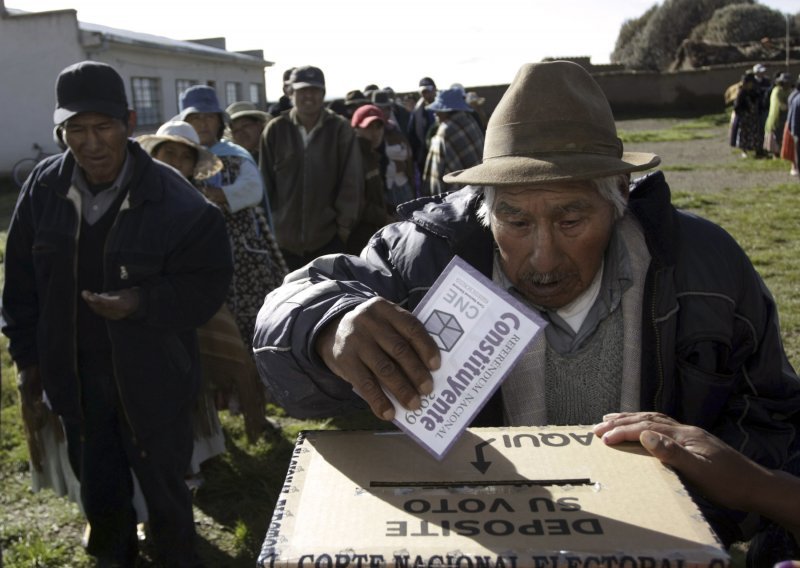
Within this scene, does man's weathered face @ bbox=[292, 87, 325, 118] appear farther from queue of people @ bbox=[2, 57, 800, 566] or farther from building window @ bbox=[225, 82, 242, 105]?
building window @ bbox=[225, 82, 242, 105]

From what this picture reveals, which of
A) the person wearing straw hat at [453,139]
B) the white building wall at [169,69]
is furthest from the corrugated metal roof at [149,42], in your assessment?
the person wearing straw hat at [453,139]

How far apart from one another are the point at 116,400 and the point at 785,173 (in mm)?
13908

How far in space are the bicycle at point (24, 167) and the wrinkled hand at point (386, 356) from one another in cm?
1990

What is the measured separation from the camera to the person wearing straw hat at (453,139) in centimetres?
748

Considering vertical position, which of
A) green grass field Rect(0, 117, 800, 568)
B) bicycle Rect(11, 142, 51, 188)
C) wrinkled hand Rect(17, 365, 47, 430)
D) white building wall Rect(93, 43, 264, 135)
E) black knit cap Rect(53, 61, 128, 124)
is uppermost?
white building wall Rect(93, 43, 264, 135)

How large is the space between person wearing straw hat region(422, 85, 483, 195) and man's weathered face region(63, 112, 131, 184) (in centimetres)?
425

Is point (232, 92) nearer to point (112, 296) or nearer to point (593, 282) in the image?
point (112, 296)

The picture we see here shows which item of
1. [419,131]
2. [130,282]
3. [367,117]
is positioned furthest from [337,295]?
[419,131]

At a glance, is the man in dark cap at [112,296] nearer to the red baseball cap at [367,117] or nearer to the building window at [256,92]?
the red baseball cap at [367,117]

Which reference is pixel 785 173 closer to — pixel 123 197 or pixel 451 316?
pixel 123 197

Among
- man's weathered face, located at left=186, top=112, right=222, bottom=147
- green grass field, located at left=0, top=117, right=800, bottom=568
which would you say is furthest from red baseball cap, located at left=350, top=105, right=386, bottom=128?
green grass field, located at left=0, top=117, right=800, bottom=568

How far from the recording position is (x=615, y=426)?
1453mm

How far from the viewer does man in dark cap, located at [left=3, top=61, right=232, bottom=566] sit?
3264 millimetres

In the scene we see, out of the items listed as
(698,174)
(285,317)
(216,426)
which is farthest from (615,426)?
(698,174)
